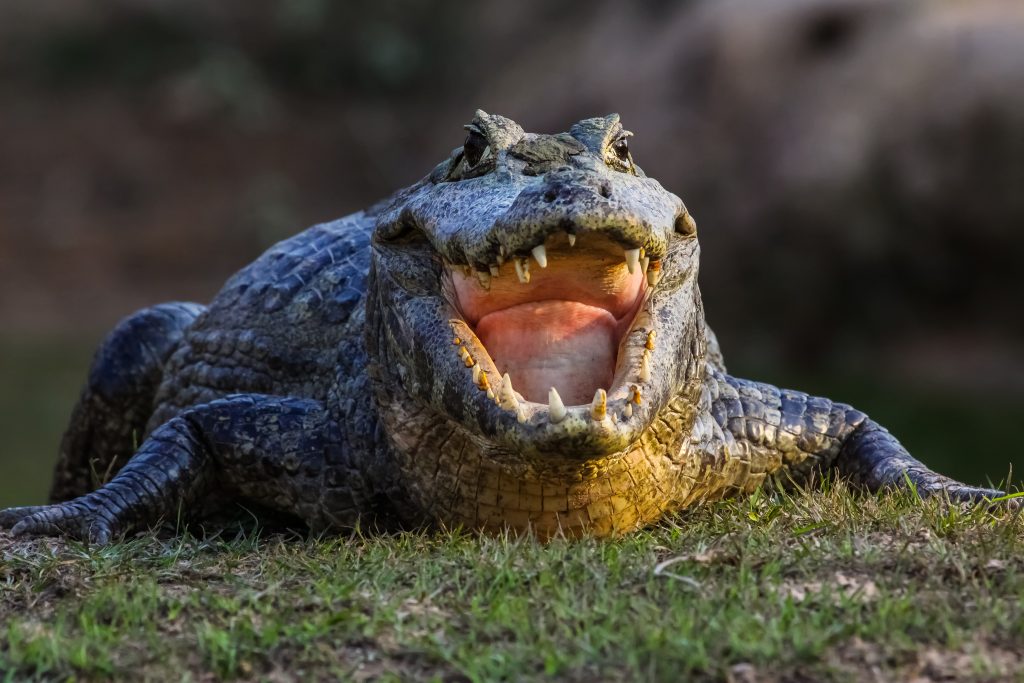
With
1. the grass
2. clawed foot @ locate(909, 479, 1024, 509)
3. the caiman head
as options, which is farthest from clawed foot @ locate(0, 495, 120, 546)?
clawed foot @ locate(909, 479, 1024, 509)

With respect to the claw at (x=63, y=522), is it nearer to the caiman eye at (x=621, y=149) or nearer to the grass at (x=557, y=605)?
the grass at (x=557, y=605)

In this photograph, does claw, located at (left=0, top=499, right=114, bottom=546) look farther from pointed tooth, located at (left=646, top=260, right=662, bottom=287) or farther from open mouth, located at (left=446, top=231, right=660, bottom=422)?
pointed tooth, located at (left=646, top=260, right=662, bottom=287)

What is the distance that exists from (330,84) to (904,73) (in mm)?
10143

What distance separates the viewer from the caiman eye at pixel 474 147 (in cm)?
399

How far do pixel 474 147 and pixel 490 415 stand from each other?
0.97 m

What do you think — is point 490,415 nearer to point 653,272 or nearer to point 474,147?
point 653,272

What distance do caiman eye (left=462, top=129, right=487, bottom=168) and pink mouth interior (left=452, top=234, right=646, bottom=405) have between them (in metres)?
0.41

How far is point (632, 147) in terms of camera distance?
1499 centimetres

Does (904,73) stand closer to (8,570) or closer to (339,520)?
(339,520)

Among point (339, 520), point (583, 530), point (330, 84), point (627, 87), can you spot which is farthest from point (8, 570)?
point (330, 84)

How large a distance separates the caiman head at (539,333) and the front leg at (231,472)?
0.28 m

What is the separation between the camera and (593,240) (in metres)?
3.41

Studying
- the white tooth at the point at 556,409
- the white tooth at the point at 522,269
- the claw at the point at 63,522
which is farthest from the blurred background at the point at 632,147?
the white tooth at the point at 556,409

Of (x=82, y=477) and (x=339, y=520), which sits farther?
(x=82, y=477)
